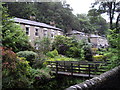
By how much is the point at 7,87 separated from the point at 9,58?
2.80ft

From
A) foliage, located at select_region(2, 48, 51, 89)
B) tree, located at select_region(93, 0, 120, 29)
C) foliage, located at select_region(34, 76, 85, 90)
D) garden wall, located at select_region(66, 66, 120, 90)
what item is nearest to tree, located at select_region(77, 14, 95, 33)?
tree, located at select_region(93, 0, 120, 29)

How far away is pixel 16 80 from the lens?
3.49 meters

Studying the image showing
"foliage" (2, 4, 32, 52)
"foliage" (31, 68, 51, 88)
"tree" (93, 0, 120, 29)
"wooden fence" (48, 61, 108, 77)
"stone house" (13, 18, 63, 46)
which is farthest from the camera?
"stone house" (13, 18, 63, 46)

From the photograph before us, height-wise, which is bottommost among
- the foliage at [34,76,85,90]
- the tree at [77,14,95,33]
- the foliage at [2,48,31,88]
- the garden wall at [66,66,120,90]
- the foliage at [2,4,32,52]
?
the foliage at [34,76,85,90]

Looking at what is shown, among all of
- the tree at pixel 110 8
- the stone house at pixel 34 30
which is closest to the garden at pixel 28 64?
the stone house at pixel 34 30

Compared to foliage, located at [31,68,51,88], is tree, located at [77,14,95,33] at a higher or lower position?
higher

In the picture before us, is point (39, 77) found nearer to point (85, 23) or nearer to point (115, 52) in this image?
point (115, 52)

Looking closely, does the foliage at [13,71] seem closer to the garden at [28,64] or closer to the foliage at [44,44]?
the garden at [28,64]

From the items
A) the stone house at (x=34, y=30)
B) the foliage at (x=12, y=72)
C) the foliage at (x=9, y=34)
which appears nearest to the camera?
the foliage at (x=12, y=72)

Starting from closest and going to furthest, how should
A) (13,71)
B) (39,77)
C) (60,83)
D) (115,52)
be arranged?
(13,71) → (115,52) → (39,77) → (60,83)

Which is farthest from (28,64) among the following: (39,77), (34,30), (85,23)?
(85,23)

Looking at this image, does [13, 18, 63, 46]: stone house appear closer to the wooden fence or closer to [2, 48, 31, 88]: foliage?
the wooden fence

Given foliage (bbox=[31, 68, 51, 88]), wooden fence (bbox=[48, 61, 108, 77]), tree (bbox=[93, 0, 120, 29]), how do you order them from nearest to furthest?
foliage (bbox=[31, 68, 51, 88])
wooden fence (bbox=[48, 61, 108, 77])
tree (bbox=[93, 0, 120, 29])

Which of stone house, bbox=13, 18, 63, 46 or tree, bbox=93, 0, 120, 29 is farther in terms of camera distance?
stone house, bbox=13, 18, 63, 46
